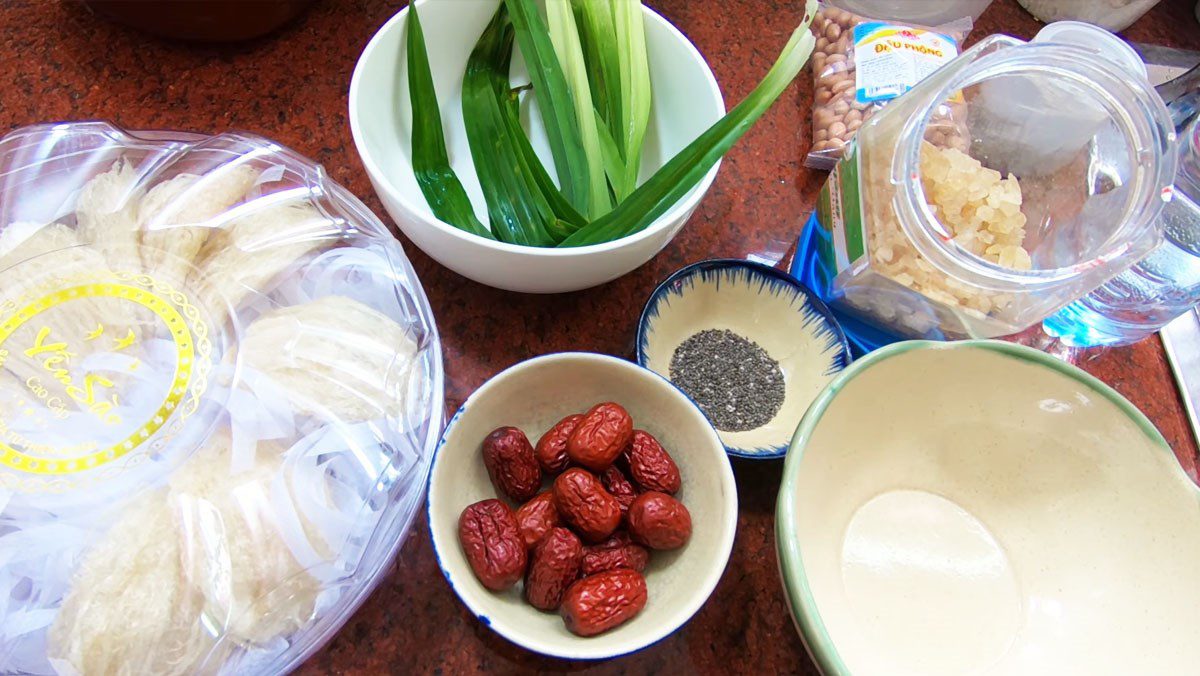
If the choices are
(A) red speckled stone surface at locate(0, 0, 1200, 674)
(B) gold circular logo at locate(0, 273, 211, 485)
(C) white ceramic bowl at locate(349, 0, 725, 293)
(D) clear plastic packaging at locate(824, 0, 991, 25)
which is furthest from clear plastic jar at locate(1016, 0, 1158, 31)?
(B) gold circular logo at locate(0, 273, 211, 485)

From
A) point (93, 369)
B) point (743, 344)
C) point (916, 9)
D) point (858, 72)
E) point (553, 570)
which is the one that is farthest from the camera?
point (916, 9)

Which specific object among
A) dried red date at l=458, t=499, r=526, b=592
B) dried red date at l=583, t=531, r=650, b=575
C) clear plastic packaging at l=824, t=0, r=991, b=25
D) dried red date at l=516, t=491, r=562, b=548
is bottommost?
dried red date at l=583, t=531, r=650, b=575

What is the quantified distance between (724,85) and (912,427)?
1.79 feet

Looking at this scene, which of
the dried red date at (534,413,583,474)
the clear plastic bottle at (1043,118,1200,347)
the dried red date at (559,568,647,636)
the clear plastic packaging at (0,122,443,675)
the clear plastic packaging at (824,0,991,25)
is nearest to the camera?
the clear plastic packaging at (0,122,443,675)

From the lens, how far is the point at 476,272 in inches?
29.7

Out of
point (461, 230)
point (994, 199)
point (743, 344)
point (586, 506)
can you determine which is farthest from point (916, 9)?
point (586, 506)

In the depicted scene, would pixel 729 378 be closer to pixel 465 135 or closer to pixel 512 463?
pixel 512 463

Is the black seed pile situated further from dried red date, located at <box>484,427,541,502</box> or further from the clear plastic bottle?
the clear plastic bottle

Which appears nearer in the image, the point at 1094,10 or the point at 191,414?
the point at 191,414

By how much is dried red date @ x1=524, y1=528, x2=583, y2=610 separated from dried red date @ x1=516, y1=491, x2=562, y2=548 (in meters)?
0.01

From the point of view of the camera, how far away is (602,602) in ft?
2.01

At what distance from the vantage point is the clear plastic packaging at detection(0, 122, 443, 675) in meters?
0.50

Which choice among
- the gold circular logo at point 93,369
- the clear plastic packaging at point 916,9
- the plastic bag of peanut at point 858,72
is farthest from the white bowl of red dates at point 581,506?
the clear plastic packaging at point 916,9

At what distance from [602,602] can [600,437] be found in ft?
0.47
